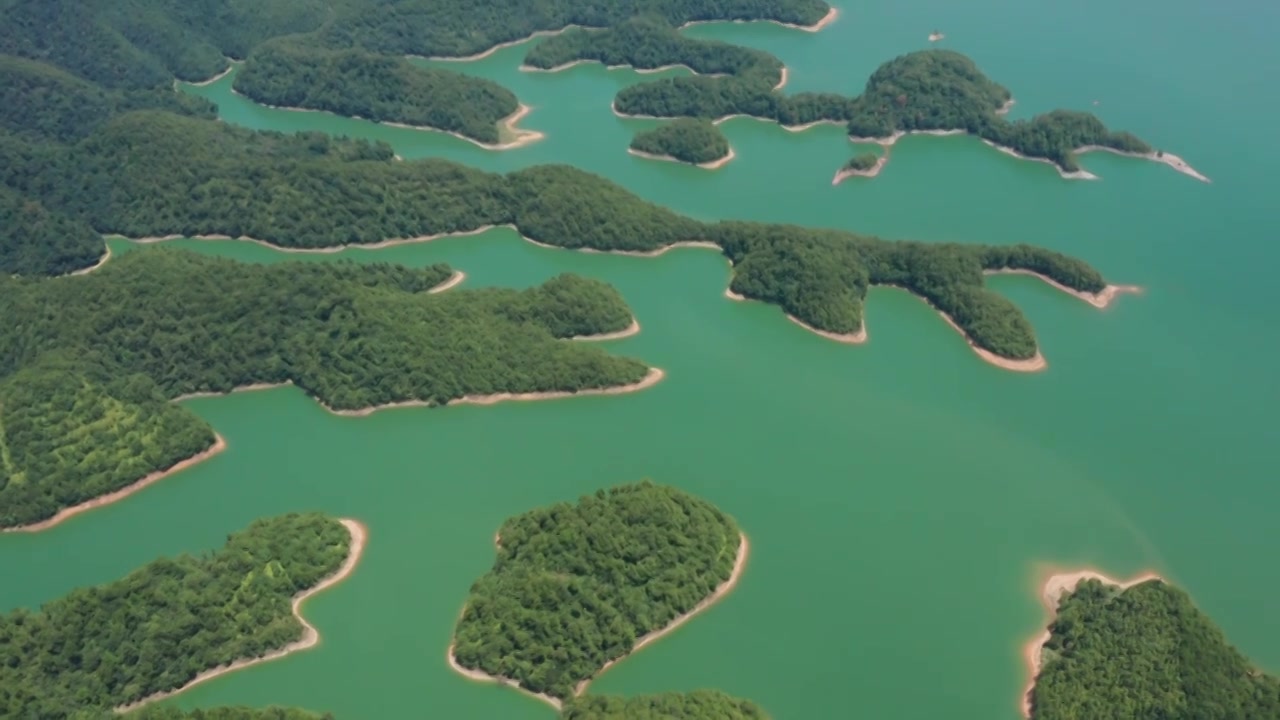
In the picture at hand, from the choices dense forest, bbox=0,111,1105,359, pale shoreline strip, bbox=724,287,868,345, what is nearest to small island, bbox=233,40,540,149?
dense forest, bbox=0,111,1105,359

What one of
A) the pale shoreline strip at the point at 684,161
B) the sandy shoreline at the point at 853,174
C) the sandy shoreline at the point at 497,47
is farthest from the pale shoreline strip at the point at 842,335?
the sandy shoreline at the point at 497,47

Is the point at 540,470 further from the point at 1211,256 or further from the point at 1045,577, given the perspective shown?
the point at 1211,256

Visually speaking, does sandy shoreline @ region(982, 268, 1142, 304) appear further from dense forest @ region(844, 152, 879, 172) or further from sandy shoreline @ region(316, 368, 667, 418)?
sandy shoreline @ region(316, 368, 667, 418)

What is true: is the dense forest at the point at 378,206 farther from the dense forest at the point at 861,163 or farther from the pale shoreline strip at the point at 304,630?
the pale shoreline strip at the point at 304,630

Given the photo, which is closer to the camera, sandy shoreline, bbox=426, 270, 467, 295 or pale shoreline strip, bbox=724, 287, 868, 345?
pale shoreline strip, bbox=724, 287, 868, 345

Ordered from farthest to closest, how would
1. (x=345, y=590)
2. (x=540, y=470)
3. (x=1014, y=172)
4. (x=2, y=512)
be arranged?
1. (x=1014, y=172)
2. (x=540, y=470)
3. (x=2, y=512)
4. (x=345, y=590)

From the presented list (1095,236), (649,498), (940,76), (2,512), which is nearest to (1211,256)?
(1095,236)
